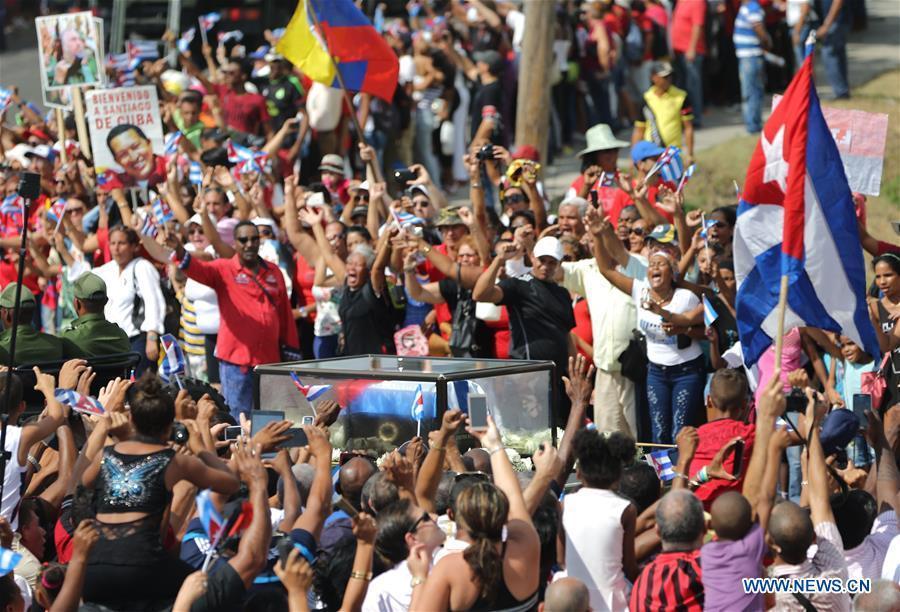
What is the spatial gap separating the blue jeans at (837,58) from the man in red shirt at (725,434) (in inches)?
500

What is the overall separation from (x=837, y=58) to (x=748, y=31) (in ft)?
6.15

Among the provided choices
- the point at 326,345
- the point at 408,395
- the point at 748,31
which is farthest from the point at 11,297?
the point at 748,31

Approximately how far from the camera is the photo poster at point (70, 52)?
15.7m

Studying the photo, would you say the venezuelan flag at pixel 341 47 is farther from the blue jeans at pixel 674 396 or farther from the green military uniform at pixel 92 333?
the blue jeans at pixel 674 396

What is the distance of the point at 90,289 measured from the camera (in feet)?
33.6

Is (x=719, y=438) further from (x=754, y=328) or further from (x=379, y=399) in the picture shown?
(x=379, y=399)

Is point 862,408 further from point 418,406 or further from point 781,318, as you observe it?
point 418,406

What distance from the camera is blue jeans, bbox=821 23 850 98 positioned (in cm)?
2030

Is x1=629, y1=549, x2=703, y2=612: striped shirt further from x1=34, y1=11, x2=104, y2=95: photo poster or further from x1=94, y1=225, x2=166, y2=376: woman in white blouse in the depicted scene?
x1=34, y1=11, x2=104, y2=95: photo poster

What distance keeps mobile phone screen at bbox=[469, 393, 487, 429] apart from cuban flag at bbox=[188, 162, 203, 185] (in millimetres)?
7213

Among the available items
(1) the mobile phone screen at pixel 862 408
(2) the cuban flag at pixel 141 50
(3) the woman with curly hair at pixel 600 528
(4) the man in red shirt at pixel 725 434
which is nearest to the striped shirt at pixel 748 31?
(2) the cuban flag at pixel 141 50

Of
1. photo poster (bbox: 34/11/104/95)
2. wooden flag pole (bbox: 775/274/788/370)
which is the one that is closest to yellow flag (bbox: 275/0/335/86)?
photo poster (bbox: 34/11/104/95)

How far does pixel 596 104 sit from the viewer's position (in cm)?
2016

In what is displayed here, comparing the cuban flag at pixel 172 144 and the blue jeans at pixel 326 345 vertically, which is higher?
the cuban flag at pixel 172 144
